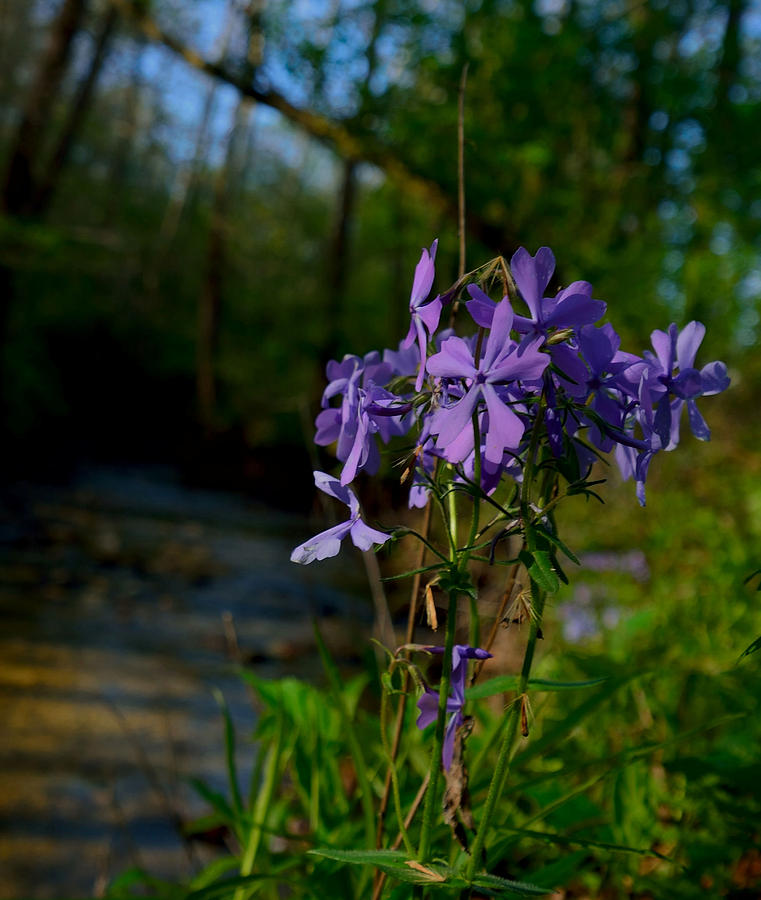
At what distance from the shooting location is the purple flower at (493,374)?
622mm

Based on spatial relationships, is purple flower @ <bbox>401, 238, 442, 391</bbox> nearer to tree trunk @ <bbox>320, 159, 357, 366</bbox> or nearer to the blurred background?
the blurred background

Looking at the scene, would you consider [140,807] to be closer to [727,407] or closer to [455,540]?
[455,540]

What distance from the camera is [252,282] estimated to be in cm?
1461

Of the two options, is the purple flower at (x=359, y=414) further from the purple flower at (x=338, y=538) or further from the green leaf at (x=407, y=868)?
the green leaf at (x=407, y=868)

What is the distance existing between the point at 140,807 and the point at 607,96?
849 centimetres

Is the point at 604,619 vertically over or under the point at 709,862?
over

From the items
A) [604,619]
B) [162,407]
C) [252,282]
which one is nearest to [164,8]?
[252,282]

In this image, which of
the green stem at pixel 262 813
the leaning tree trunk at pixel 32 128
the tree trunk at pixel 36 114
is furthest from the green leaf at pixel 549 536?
the tree trunk at pixel 36 114

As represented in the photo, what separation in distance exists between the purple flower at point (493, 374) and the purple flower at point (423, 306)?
51mm

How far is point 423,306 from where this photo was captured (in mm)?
706

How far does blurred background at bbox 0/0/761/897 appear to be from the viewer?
9.34 feet

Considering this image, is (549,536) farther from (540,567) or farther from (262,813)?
(262,813)

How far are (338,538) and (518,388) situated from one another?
233mm

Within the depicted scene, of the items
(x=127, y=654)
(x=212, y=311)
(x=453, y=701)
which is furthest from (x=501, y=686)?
(x=212, y=311)
